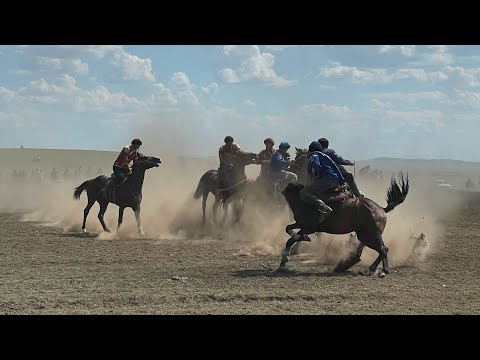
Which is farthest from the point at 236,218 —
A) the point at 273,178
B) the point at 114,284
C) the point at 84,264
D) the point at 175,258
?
the point at 114,284

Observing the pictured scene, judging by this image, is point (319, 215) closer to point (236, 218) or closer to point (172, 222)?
point (236, 218)

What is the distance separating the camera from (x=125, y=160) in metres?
19.8

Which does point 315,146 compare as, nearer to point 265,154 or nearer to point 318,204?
point 318,204

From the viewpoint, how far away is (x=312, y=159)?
12.7 metres

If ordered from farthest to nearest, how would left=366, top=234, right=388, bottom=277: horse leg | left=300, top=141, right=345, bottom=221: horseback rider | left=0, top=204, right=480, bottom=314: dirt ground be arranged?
left=300, top=141, right=345, bottom=221: horseback rider → left=366, top=234, right=388, bottom=277: horse leg → left=0, top=204, right=480, bottom=314: dirt ground

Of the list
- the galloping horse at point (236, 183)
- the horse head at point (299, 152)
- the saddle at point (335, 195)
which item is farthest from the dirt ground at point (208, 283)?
the galloping horse at point (236, 183)

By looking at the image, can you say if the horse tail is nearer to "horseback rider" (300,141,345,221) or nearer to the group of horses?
the group of horses

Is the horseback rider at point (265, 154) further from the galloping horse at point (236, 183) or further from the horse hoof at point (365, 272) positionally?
the horse hoof at point (365, 272)

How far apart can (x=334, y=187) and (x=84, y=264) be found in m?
5.56

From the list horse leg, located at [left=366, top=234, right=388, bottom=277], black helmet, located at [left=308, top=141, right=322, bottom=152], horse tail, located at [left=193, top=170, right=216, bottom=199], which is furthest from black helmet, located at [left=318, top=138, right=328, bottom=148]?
horse tail, located at [left=193, top=170, right=216, bottom=199]

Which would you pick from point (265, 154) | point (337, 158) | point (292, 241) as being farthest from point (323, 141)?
point (265, 154)

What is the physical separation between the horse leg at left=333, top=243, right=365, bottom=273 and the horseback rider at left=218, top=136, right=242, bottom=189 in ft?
25.2

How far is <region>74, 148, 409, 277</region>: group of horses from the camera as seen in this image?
1259 cm

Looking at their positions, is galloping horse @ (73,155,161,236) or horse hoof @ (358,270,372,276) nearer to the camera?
horse hoof @ (358,270,372,276)
